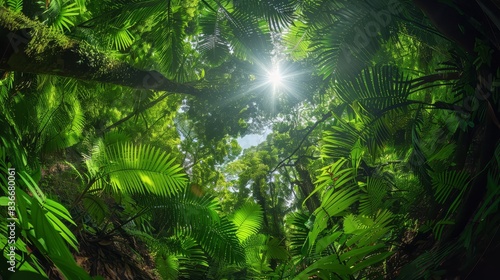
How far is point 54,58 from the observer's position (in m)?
2.19

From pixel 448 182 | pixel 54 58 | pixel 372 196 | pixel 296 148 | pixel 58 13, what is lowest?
pixel 448 182

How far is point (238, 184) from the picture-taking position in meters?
7.25

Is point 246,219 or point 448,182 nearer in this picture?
point 448,182

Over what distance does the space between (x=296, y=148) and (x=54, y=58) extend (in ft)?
5.26

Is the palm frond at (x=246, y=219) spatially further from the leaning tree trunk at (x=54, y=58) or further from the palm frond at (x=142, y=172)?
the leaning tree trunk at (x=54, y=58)

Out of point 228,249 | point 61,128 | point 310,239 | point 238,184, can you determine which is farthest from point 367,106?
point 238,184

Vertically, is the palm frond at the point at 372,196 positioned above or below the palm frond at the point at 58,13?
below

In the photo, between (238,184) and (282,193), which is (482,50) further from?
(238,184)

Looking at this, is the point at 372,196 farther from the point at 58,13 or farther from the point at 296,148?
the point at 58,13

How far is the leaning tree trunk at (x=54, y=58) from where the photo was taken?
2.07 meters

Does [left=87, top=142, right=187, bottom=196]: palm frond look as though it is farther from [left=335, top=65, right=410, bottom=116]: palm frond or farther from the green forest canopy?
[left=335, top=65, right=410, bottom=116]: palm frond

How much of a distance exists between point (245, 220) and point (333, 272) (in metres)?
2.14

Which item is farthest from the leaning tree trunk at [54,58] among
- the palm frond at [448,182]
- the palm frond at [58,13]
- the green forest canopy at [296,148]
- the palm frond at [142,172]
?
the palm frond at [448,182]

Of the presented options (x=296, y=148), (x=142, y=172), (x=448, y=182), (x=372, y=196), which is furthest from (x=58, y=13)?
(x=448, y=182)
